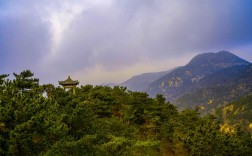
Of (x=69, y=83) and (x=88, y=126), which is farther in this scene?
(x=69, y=83)

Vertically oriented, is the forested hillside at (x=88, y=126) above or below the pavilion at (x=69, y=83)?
below

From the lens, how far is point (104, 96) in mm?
48031

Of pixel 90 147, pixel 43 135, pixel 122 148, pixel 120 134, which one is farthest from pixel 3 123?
pixel 120 134

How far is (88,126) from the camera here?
93.0ft

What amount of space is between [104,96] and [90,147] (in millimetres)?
21745

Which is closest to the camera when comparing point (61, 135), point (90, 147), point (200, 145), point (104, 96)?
point (61, 135)

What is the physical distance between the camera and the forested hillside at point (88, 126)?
2008 centimetres

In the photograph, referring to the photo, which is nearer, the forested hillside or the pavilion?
the forested hillside

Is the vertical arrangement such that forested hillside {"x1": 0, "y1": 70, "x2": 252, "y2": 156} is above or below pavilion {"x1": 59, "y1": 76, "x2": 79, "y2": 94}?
below

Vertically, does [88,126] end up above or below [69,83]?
below

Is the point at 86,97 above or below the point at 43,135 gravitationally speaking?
above

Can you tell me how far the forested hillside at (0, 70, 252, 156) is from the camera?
65.9ft

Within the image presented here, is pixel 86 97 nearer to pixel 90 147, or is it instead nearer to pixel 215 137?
pixel 215 137

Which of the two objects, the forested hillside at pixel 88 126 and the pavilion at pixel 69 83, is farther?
the pavilion at pixel 69 83
